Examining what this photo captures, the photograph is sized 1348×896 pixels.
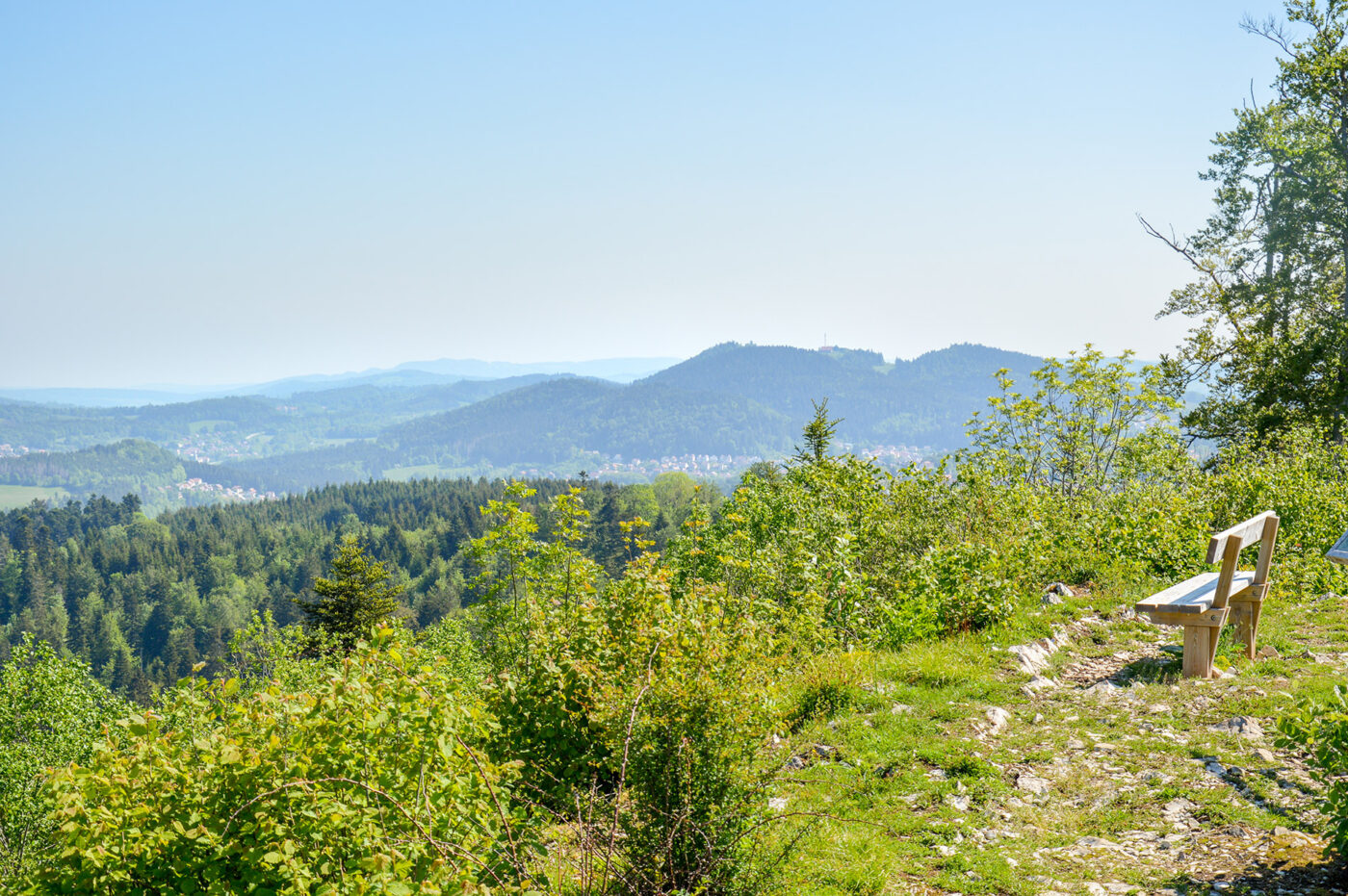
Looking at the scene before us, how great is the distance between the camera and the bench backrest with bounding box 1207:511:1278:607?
6.39 m

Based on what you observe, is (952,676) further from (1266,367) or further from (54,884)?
(1266,367)

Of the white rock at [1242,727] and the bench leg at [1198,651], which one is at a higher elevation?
the bench leg at [1198,651]

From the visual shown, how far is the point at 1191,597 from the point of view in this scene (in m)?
6.97

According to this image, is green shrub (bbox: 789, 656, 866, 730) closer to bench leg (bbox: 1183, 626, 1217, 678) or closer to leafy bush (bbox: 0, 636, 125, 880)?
bench leg (bbox: 1183, 626, 1217, 678)

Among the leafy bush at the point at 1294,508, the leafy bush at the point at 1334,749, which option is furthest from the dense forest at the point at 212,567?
the leafy bush at the point at 1334,749

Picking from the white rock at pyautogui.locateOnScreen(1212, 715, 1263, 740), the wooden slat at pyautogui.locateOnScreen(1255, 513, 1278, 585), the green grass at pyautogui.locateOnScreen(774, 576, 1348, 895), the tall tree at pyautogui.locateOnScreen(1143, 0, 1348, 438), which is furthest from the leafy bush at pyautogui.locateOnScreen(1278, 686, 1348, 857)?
the tall tree at pyautogui.locateOnScreen(1143, 0, 1348, 438)

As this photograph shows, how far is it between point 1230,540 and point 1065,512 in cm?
591

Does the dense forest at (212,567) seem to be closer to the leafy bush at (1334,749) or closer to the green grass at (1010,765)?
the green grass at (1010,765)

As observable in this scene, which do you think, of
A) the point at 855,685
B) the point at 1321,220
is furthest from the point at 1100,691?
the point at 1321,220

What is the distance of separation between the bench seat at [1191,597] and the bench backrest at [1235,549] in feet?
0.29

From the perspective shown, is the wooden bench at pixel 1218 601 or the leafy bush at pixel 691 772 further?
the wooden bench at pixel 1218 601

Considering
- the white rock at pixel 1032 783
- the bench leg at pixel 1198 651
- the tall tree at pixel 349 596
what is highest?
the bench leg at pixel 1198 651

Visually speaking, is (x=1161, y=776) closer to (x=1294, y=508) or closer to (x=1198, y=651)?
(x=1198, y=651)

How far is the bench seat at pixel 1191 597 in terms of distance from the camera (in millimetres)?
6566
